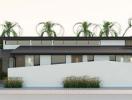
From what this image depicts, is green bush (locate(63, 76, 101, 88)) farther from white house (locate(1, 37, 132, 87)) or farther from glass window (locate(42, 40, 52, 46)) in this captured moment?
glass window (locate(42, 40, 52, 46))

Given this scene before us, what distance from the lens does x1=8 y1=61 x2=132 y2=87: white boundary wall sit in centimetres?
3353

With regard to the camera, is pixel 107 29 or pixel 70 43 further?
pixel 107 29

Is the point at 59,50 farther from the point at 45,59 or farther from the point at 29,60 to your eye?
the point at 29,60

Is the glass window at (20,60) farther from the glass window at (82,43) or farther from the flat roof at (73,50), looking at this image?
the glass window at (82,43)

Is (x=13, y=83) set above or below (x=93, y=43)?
below

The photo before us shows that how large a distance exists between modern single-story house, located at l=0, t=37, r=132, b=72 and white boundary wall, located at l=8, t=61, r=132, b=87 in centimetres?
763

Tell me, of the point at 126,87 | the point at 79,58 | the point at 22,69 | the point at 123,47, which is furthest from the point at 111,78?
the point at 123,47

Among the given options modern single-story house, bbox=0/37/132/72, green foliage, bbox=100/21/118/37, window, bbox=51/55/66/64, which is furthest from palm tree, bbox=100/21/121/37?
window, bbox=51/55/66/64

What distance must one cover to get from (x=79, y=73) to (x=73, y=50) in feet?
30.5

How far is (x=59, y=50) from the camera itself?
4281cm

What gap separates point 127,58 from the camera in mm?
42656

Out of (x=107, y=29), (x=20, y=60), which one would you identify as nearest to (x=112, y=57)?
(x=20, y=60)

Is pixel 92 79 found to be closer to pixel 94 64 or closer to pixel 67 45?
pixel 94 64

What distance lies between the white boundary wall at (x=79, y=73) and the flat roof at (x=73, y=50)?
7.61 metres
